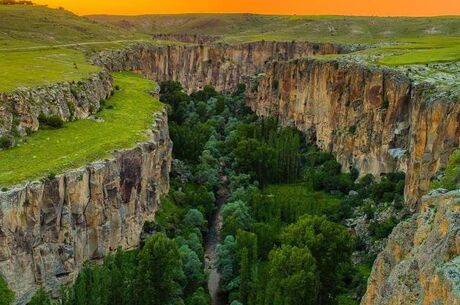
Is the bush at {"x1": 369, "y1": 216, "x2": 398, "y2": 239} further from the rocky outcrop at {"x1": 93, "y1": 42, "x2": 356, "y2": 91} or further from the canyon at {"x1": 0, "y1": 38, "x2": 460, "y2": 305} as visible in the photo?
the rocky outcrop at {"x1": 93, "y1": 42, "x2": 356, "y2": 91}

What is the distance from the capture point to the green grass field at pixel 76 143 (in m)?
50.7

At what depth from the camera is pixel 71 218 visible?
52250 millimetres

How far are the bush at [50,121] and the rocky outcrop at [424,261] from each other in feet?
139

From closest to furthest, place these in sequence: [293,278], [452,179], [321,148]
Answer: [452,179] → [293,278] → [321,148]

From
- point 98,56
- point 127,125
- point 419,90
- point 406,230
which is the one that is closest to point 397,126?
point 419,90

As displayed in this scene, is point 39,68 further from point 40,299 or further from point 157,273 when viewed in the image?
point 40,299

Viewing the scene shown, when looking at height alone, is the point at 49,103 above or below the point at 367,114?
Answer: above

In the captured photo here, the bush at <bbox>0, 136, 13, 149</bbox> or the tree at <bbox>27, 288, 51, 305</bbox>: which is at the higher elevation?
the bush at <bbox>0, 136, 13, 149</bbox>

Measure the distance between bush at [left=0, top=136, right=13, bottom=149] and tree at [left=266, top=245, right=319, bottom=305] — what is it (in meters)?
25.5

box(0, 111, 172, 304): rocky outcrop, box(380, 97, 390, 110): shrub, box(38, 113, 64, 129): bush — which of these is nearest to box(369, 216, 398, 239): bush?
box(380, 97, 390, 110): shrub

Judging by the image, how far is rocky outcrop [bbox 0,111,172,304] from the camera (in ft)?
152

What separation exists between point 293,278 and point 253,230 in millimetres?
17854

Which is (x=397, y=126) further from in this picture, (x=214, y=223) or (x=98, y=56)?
(x=98, y=56)

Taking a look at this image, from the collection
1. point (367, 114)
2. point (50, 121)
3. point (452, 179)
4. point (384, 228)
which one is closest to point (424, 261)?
point (452, 179)
